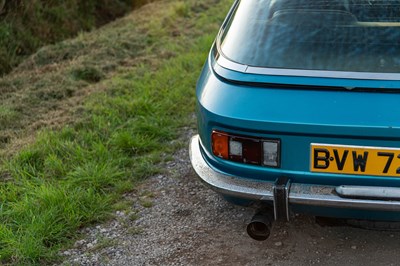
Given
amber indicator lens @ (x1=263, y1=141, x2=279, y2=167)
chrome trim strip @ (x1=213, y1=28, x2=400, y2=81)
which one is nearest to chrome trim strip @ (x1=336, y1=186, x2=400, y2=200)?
amber indicator lens @ (x1=263, y1=141, x2=279, y2=167)

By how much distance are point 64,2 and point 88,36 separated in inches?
39.0

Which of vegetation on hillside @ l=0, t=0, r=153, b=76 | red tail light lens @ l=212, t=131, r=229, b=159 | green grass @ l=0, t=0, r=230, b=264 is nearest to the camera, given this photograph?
red tail light lens @ l=212, t=131, r=229, b=159

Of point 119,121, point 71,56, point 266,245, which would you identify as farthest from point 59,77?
point 266,245

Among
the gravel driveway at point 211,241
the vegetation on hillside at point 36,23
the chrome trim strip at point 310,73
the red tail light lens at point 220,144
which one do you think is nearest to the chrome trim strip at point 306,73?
the chrome trim strip at point 310,73

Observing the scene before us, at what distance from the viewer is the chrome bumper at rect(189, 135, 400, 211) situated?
255 centimetres

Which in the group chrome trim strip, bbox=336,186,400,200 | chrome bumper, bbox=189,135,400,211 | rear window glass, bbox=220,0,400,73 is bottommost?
chrome bumper, bbox=189,135,400,211

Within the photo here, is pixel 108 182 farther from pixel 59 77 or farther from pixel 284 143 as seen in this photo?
pixel 59 77

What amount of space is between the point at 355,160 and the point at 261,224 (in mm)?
582

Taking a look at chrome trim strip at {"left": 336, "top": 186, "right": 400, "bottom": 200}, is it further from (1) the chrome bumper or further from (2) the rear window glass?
(2) the rear window glass

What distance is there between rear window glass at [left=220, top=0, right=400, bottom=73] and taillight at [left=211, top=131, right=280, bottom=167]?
414 mm

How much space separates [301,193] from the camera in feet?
8.66

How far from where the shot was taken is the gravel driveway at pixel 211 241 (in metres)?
3.16

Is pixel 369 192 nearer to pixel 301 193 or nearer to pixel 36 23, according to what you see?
pixel 301 193

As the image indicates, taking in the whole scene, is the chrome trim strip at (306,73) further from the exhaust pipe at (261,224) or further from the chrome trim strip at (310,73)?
the exhaust pipe at (261,224)
